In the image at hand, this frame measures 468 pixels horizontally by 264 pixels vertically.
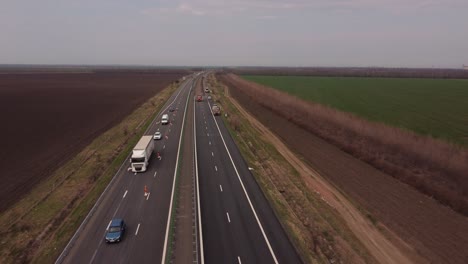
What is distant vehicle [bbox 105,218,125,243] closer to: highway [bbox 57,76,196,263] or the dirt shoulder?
highway [bbox 57,76,196,263]

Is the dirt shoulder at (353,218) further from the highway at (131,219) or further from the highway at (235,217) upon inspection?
the highway at (131,219)

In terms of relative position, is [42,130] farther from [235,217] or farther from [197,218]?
[235,217]

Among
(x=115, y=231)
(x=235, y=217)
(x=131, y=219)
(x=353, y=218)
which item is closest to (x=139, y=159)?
(x=131, y=219)

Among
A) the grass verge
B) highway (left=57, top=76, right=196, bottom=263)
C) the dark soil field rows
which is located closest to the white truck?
highway (left=57, top=76, right=196, bottom=263)

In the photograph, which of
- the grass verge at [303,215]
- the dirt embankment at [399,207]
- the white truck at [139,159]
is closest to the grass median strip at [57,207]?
the white truck at [139,159]

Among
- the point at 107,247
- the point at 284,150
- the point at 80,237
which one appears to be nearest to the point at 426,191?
the point at 284,150
